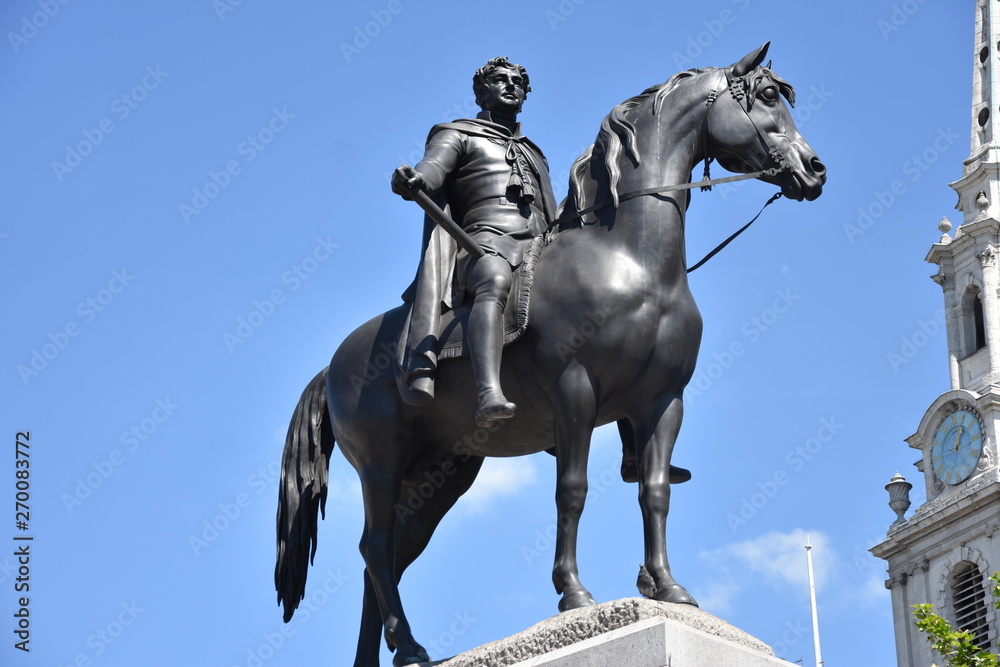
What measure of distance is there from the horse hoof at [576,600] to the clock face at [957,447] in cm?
6971

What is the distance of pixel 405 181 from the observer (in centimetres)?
1567

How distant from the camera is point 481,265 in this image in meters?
15.8

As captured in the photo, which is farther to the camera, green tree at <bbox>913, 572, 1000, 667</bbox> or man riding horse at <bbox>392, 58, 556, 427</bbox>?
green tree at <bbox>913, 572, 1000, 667</bbox>

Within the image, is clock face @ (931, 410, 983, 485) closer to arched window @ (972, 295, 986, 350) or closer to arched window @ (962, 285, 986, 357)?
arched window @ (962, 285, 986, 357)

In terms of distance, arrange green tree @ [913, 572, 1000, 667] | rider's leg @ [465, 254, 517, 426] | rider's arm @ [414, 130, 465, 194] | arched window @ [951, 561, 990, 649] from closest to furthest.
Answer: rider's leg @ [465, 254, 517, 426]
rider's arm @ [414, 130, 465, 194]
green tree @ [913, 572, 1000, 667]
arched window @ [951, 561, 990, 649]

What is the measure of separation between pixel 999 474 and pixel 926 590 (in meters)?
6.25

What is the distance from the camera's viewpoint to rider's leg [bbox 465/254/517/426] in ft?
48.8

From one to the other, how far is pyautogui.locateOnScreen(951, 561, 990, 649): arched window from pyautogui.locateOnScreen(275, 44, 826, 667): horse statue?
221 ft

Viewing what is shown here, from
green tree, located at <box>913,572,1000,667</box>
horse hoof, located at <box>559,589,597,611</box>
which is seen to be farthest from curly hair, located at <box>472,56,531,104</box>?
green tree, located at <box>913,572,1000,667</box>

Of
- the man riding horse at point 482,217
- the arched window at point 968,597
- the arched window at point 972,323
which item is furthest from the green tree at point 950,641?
the arched window at point 972,323

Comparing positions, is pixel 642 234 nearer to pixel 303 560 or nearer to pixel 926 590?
pixel 303 560

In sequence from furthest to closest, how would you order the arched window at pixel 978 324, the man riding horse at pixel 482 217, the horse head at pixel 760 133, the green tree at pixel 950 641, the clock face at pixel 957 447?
the arched window at pixel 978 324, the clock face at pixel 957 447, the green tree at pixel 950 641, the horse head at pixel 760 133, the man riding horse at pixel 482 217

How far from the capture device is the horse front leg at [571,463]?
1495 cm

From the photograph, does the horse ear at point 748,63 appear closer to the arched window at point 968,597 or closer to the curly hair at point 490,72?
the curly hair at point 490,72
